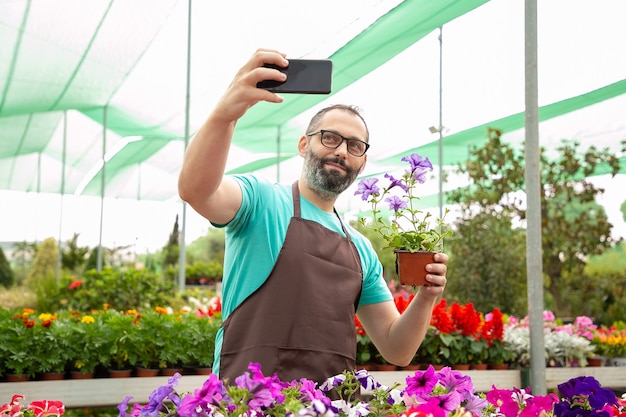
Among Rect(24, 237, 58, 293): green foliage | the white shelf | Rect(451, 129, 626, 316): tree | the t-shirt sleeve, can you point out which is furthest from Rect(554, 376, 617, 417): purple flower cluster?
Rect(24, 237, 58, 293): green foliage

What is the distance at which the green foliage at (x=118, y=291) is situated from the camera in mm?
6969

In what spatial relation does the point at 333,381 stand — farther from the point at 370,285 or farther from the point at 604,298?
the point at 604,298

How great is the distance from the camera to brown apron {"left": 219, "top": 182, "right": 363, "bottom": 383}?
1773 mm

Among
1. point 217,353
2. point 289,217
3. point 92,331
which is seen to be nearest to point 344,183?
point 289,217

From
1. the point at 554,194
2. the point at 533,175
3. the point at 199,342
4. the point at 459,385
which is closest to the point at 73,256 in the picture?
the point at 554,194

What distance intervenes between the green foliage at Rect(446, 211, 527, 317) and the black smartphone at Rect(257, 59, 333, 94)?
739cm

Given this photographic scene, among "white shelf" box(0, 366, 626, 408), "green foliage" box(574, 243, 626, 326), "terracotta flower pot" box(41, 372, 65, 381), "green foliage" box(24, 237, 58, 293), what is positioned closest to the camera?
"white shelf" box(0, 366, 626, 408)

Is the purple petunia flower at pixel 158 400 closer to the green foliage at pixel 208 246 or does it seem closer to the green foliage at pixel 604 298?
the green foliage at pixel 604 298

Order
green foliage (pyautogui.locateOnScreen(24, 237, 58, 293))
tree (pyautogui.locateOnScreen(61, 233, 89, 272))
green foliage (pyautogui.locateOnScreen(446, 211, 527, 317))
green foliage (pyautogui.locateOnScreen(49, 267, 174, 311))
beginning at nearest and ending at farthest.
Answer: green foliage (pyautogui.locateOnScreen(49, 267, 174, 311))
green foliage (pyautogui.locateOnScreen(446, 211, 527, 317))
tree (pyautogui.locateOnScreen(61, 233, 89, 272))
green foliage (pyautogui.locateOnScreen(24, 237, 58, 293))

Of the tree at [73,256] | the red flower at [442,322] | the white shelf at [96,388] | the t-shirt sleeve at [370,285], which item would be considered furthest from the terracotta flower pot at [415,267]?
the tree at [73,256]

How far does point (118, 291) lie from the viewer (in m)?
7.00

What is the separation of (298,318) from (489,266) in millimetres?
6908

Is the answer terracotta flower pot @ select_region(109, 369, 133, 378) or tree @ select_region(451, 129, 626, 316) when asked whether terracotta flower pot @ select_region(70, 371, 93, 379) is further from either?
tree @ select_region(451, 129, 626, 316)

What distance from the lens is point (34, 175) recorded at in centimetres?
1962
